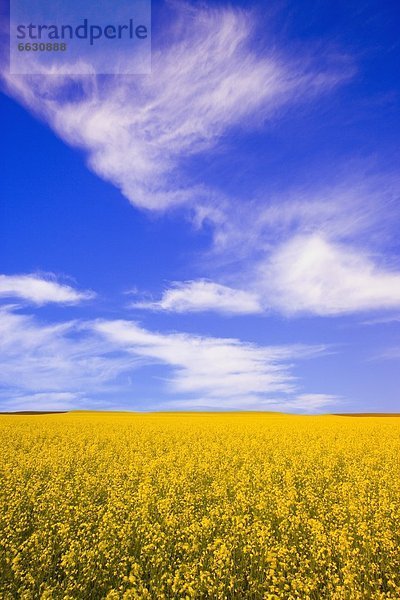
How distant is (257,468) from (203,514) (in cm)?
412

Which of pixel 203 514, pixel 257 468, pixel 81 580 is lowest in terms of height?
pixel 81 580

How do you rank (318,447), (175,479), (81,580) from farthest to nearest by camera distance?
(318,447), (175,479), (81,580)

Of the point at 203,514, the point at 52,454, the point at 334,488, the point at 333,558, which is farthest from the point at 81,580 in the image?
the point at 52,454

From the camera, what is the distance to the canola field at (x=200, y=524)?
6.59 meters

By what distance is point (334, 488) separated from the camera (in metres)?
11.2

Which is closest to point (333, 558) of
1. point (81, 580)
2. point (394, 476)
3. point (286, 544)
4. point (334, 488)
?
point (286, 544)

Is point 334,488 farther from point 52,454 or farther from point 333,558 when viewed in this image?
point 52,454

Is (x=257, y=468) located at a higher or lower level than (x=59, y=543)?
higher

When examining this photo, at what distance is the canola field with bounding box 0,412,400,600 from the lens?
6.59 meters

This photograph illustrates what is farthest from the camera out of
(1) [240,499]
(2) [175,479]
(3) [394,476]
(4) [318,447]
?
(4) [318,447]

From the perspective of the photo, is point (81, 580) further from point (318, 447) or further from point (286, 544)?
point (318, 447)

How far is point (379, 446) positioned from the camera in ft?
61.4

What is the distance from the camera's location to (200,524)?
8766 mm

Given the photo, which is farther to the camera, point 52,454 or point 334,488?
Answer: point 52,454
